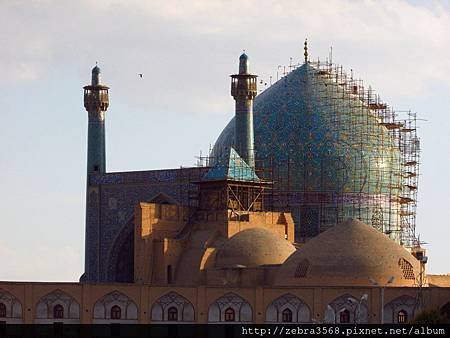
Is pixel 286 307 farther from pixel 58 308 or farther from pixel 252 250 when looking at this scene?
pixel 58 308

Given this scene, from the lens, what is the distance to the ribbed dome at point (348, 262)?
56781mm

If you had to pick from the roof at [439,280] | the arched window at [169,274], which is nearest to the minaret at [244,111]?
the arched window at [169,274]

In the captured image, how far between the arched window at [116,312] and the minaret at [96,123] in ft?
48.0

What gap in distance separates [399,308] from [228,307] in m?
5.94

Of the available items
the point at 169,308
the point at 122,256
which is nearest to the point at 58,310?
the point at 169,308

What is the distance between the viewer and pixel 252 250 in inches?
2361

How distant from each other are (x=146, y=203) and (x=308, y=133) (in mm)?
10689

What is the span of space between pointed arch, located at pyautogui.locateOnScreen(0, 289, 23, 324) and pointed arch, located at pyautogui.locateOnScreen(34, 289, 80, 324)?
2.10 ft

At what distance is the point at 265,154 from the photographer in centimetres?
7050

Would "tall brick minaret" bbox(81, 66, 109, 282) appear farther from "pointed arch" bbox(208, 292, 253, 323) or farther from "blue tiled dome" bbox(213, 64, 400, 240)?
"pointed arch" bbox(208, 292, 253, 323)

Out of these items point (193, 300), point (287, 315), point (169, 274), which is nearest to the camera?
point (287, 315)

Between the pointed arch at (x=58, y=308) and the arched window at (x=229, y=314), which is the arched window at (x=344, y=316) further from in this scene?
the pointed arch at (x=58, y=308)
